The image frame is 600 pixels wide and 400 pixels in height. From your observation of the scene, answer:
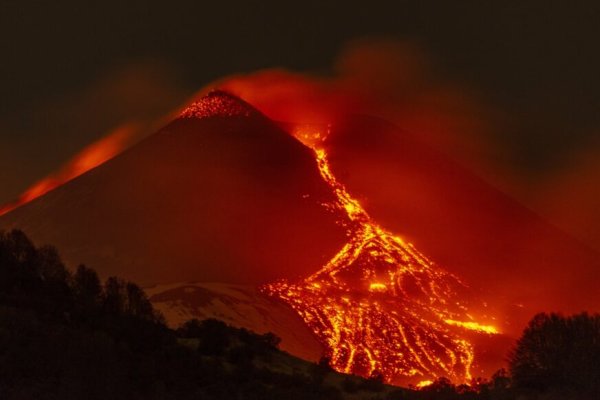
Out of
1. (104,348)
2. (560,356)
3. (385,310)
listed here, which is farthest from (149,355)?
(385,310)

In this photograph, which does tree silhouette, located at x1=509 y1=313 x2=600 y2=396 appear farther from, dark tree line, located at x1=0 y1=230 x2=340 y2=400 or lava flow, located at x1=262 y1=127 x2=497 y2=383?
lava flow, located at x1=262 y1=127 x2=497 y2=383

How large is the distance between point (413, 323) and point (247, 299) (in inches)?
991

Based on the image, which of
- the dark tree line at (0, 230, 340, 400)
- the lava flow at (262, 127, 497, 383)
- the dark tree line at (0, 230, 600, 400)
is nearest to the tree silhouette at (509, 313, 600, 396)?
the dark tree line at (0, 230, 600, 400)

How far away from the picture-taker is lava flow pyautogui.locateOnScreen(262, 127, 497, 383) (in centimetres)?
12788

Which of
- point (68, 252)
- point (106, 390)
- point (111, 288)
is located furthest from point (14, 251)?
point (68, 252)

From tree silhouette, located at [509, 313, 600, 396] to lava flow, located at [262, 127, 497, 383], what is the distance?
45905 mm

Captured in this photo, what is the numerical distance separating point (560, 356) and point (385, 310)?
86036 mm

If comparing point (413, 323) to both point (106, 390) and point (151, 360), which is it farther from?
point (106, 390)

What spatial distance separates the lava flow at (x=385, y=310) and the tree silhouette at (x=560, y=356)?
45.9 metres

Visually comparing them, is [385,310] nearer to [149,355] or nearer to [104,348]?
[149,355]

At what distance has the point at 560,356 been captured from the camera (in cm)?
6531

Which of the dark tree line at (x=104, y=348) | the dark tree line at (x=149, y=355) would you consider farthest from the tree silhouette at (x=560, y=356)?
the dark tree line at (x=104, y=348)

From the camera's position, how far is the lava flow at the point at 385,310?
420ft

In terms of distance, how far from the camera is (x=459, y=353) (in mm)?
137125
